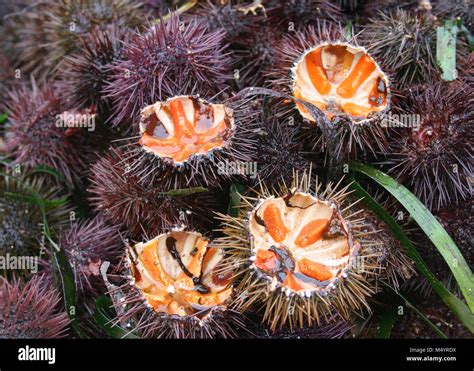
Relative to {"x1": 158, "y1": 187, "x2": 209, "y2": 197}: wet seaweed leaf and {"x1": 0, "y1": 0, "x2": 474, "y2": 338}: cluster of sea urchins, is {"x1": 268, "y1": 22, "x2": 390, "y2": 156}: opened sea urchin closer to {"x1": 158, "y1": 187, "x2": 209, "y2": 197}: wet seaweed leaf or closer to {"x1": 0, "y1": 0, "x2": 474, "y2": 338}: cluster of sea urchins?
{"x1": 0, "y1": 0, "x2": 474, "y2": 338}: cluster of sea urchins

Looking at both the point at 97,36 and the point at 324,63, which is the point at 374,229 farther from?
the point at 97,36

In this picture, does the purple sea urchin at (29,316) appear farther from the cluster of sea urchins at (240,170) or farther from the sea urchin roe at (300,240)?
the sea urchin roe at (300,240)
